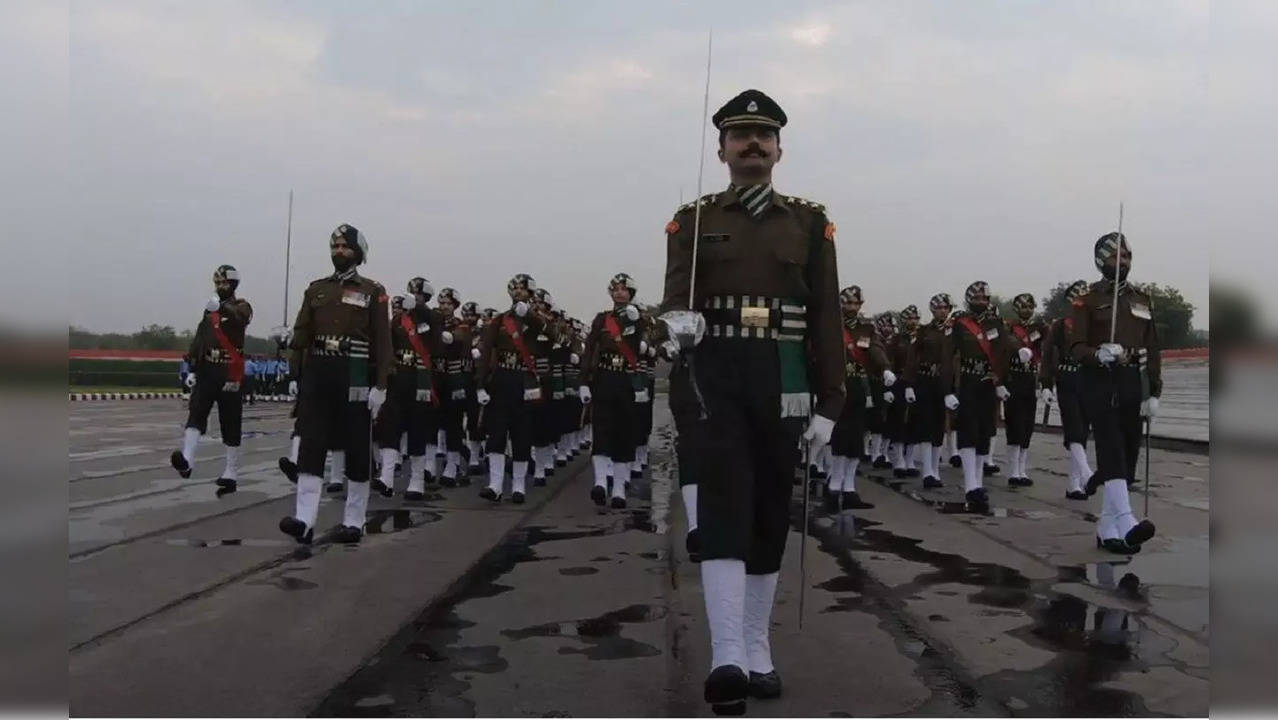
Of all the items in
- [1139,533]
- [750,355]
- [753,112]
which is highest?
[753,112]

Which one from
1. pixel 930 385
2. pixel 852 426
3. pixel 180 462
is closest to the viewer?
pixel 180 462

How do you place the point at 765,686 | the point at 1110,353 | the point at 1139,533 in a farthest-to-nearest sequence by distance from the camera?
the point at 1110,353 < the point at 1139,533 < the point at 765,686

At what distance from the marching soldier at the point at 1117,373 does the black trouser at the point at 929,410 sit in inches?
210

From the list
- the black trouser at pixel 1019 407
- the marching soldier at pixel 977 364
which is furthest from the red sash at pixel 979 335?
the black trouser at pixel 1019 407

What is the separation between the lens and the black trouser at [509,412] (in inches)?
438

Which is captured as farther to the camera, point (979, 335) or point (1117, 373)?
point (979, 335)

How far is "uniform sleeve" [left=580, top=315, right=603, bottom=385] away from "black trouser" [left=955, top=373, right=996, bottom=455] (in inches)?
159

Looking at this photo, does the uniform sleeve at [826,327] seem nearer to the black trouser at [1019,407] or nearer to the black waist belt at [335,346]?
the black waist belt at [335,346]

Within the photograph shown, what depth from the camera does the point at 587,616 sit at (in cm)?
548

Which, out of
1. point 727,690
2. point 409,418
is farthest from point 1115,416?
point 409,418

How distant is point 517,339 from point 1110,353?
6108 millimetres

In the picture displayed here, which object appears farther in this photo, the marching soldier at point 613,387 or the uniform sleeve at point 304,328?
the marching soldier at point 613,387

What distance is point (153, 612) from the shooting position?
541cm

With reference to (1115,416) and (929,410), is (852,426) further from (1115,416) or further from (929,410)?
(1115,416)
